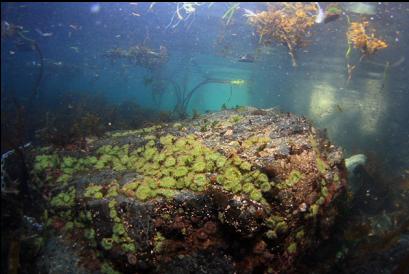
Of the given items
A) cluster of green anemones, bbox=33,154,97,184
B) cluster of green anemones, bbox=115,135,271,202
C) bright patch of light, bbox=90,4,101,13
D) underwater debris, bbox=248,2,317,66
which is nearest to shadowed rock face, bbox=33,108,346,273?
cluster of green anemones, bbox=115,135,271,202

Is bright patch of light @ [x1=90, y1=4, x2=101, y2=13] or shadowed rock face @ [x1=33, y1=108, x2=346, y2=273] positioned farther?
bright patch of light @ [x1=90, y1=4, x2=101, y2=13]

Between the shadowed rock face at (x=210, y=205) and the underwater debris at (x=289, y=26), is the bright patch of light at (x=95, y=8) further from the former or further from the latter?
the shadowed rock face at (x=210, y=205)

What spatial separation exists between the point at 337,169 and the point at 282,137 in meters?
1.35

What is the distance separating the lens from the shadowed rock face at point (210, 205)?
4793 mm

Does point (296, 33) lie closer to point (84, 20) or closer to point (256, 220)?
point (256, 220)

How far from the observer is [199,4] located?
711 inches

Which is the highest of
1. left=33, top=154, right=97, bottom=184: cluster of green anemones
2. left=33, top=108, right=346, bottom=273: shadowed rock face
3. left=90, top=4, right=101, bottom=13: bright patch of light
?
left=90, top=4, right=101, bottom=13: bright patch of light

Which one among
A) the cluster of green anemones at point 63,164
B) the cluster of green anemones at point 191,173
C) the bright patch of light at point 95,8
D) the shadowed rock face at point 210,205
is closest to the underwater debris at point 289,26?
the shadowed rock face at point 210,205

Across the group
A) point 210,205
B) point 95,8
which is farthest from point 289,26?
point 95,8

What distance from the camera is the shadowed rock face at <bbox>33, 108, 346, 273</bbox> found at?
4793 millimetres

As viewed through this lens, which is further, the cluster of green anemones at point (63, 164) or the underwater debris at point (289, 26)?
the underwater debris at point (289, 26)

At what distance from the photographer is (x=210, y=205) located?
16.3 ft

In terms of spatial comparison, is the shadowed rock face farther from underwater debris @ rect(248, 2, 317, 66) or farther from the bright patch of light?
the bright patch of light

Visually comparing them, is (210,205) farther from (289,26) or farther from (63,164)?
(289,26)
